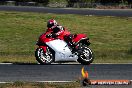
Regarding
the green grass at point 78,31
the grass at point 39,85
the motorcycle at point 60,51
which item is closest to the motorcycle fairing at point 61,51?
the motorcycle at point 60,51

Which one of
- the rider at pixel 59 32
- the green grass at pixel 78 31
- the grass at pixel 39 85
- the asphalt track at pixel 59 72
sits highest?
the rider at pixel 59 32

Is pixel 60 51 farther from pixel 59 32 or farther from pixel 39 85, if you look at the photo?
pixel 39 85

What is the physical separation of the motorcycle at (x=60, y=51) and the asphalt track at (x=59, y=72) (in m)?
0.50

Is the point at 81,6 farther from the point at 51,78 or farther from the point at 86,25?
the point at 51,78

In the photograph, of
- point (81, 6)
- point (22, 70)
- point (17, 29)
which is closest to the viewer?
point (22, 70)

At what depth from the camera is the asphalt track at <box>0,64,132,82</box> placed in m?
11.4

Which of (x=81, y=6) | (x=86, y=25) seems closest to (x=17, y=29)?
(x=86, y=25)

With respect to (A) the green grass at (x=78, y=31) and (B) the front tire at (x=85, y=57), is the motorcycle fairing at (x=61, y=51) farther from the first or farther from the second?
(A) the green grass at (x=78, y=31)

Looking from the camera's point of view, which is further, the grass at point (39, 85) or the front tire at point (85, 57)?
the front tire at point (85, 57)

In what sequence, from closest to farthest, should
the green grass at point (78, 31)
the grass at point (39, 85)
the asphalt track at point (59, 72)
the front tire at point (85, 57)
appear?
the grass at point (39, 85)
the asphalt track at point (59, 72)
the front tire at point (85, 57)
the green grass at point (78, 31)

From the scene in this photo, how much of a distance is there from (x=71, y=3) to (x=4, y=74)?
54.9 m

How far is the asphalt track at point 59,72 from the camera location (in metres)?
11.4

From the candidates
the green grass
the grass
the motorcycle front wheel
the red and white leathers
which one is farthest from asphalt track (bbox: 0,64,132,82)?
the green grass

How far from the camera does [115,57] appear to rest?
1925 centimetres
